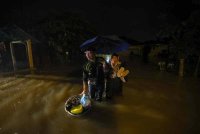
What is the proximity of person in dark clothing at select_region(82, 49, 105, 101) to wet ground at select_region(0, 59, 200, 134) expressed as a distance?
0.76 m

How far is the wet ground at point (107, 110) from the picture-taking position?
5.82 meters

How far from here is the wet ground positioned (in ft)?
19.1

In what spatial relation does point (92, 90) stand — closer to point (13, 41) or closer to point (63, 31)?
point (13, 41)

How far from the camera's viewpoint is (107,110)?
7176mm

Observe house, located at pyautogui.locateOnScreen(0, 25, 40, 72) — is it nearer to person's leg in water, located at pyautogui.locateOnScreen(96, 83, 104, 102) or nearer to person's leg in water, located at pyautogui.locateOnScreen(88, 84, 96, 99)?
person's leg in water, located at pyautogui.locateOnScreen(88, 84, 96, 99)

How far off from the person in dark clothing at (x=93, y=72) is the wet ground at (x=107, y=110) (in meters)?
0.76

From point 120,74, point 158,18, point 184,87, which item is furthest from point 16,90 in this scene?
point 158,18

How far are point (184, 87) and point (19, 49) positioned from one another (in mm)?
15862

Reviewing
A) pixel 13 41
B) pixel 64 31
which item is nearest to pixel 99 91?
pixel 13 41

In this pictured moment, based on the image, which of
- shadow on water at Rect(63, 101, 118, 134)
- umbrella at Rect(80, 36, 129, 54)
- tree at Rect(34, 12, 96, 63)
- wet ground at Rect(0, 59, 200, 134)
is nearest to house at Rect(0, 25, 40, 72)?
tree at Rect(34, 12, 96, 63)

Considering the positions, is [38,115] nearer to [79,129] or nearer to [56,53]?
[79,129]

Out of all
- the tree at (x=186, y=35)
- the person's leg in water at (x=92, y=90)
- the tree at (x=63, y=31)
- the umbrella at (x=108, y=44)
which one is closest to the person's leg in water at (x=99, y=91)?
the person's leg in water at (x=92, y=90)

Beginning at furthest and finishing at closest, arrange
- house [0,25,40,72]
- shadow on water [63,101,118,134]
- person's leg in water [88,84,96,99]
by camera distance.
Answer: house [0,25,40,72]
person's leg in water [88,84,96,99]
shadow on water [63,101,118,134]

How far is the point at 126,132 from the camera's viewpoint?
5.59m
